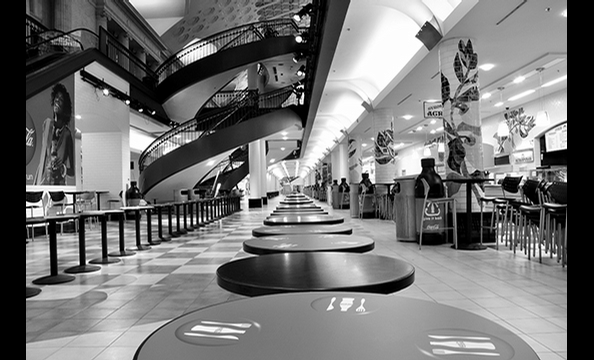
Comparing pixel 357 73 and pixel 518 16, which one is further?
pixel 357 73

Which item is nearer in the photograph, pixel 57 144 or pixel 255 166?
pixel 57 144

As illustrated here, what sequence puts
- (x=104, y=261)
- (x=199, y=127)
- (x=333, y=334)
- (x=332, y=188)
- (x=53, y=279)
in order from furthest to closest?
1. (x=332, y=188)
2. (x=199, y=127)
3. (x=104, y=261)
4. (x=53, y=279)
5. (x=333, y=334)

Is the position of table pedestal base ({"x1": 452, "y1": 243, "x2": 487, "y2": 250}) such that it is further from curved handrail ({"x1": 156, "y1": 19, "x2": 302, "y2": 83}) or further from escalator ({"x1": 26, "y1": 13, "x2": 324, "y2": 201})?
curved handrail ({"x1": 156, "y1": 19, "x2": 302, "y2": 83})

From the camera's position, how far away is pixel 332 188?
18.2 m

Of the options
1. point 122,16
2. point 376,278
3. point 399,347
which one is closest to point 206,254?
point 376,278

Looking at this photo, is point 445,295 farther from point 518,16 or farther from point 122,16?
point 122,16

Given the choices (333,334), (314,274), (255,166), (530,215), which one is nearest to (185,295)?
(314,274)

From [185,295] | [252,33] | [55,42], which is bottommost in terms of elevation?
[185,295]

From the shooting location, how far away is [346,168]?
19641 millimetres

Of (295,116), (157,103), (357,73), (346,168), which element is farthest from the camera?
(346,168)

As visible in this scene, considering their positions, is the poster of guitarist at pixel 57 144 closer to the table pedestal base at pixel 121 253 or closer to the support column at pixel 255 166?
the table pedestal base at pixel 121 253

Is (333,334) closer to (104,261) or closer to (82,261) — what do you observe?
(82,261)

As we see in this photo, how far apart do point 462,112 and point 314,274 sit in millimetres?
5755
